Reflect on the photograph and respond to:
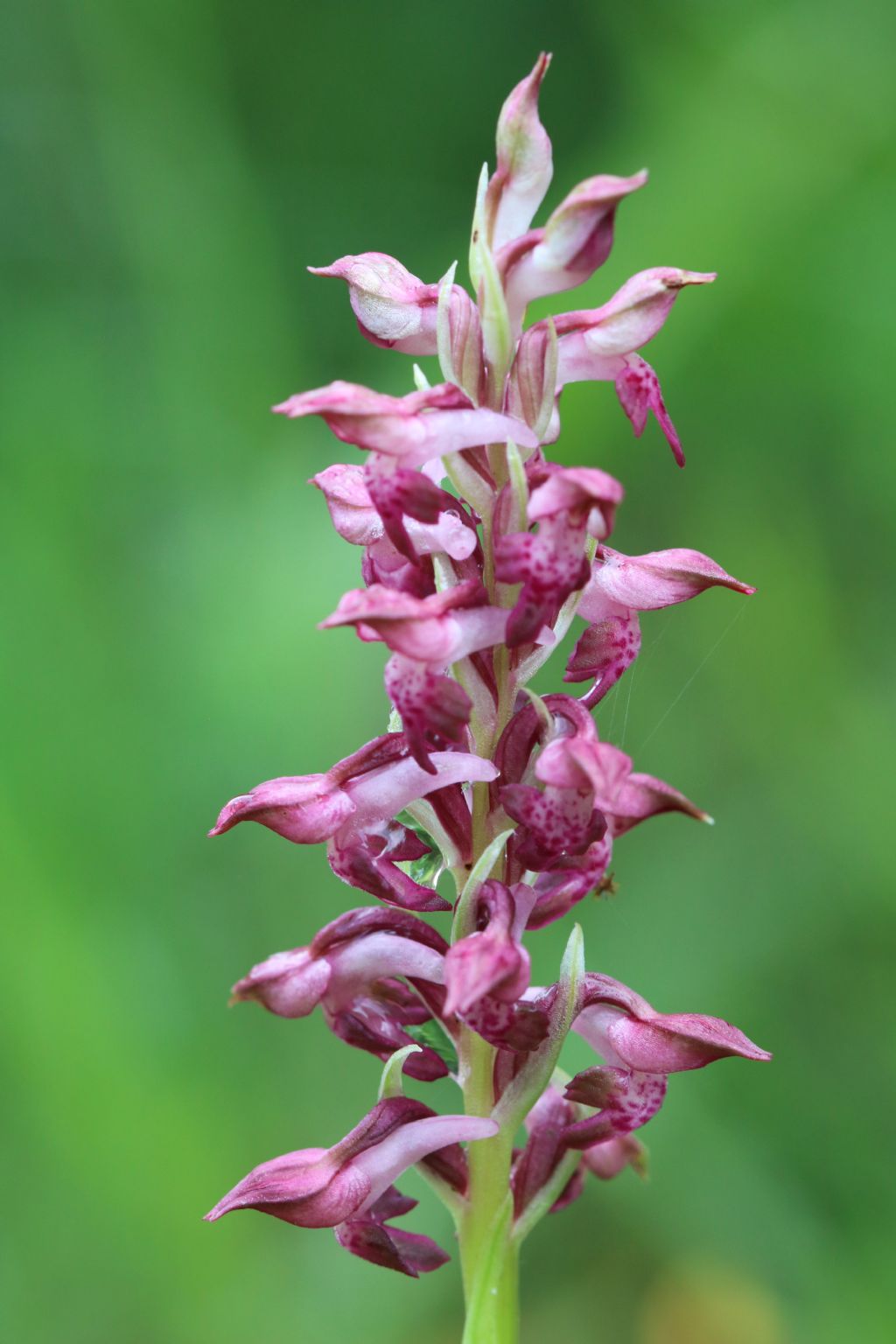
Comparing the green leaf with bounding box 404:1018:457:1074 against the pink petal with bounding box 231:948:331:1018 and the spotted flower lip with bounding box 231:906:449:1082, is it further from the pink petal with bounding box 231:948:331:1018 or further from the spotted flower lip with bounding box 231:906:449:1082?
the pink petal with bounding box 231:948:331:1018

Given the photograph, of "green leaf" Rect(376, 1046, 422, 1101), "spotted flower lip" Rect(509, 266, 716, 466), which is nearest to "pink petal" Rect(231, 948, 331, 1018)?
"green leaf" Rect(376, 1046, 422, 1101)

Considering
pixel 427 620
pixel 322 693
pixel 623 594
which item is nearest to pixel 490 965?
pixel 427 620

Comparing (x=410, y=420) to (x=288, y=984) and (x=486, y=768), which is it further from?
(x=288, y=984)

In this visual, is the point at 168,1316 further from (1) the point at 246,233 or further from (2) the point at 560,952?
(1) the point at 246,233

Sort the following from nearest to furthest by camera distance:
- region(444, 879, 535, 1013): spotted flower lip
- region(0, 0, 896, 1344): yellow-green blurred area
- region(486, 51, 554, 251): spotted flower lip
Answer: region(444, 879, 535, 1013): spotted flower lip < region(486, 51, 554, 251): spotted flower lip < region(0, 0, 896, 1344): yellow-green blurred area

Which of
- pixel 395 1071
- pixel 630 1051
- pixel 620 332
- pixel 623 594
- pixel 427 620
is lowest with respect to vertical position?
pixel 395 1071

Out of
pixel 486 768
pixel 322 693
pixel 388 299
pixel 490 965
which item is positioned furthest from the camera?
pixel 322 693

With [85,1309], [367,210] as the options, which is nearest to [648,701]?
[85,1309]
